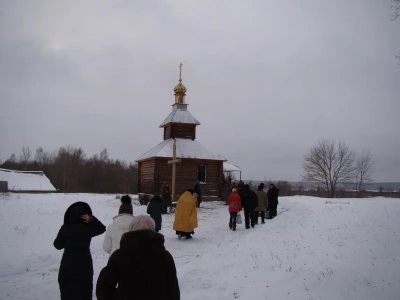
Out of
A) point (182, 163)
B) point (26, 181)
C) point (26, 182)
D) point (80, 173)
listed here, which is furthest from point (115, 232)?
point (80, 173)

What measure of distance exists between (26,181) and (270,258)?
131ft

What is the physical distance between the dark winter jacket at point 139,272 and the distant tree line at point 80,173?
2462 inches

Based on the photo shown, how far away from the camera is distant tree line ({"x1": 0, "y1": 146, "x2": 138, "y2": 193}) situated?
6562 centimetres

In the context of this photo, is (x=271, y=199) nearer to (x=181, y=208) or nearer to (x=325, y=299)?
(x=181, y=208)

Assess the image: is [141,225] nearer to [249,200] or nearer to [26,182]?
[249,200]

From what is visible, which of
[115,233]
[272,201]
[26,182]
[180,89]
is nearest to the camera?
[115,233]

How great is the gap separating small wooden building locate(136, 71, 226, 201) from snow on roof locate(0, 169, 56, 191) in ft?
62.0

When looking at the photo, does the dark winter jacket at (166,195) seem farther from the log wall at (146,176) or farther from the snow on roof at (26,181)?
the snow on roof at (26,181)

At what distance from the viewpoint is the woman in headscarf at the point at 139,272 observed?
3121 mm

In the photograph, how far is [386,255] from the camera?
8.33 meters

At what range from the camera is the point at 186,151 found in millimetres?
25469

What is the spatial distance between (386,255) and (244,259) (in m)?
3.74

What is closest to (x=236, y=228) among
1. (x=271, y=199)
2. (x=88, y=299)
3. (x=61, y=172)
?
(x=271, y=199)

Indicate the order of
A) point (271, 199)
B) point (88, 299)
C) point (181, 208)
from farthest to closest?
1. point (271, 199)
2. point (181, 208)
3. point (88, 299)
